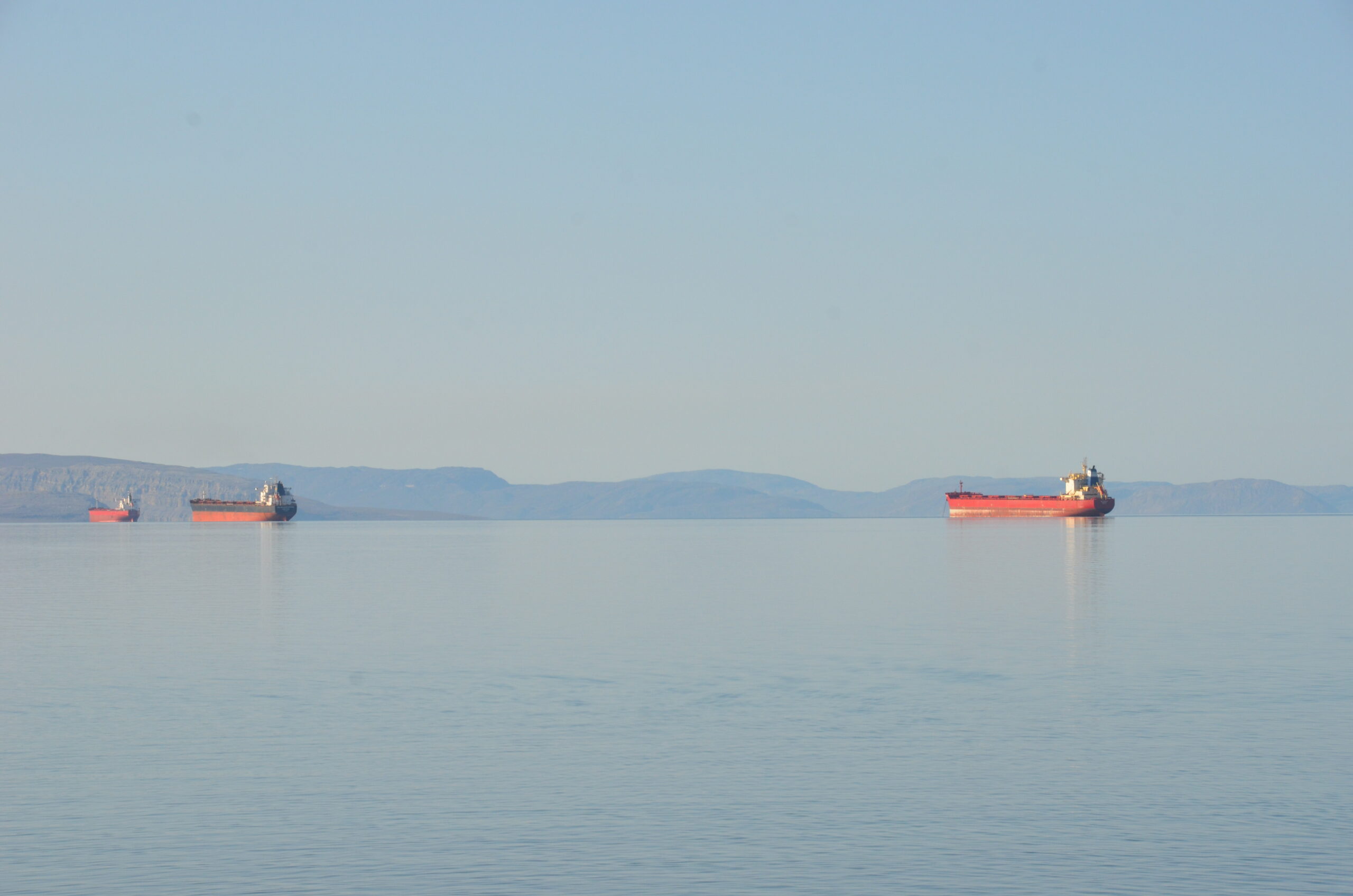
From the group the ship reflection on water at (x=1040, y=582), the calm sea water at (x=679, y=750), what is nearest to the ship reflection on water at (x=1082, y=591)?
the ship reflection on water at (x=1040, y=582)

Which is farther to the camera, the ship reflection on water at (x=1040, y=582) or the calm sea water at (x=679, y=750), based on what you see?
the ship reflection on water at (x=1040, y=582)

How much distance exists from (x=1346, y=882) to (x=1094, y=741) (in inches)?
323

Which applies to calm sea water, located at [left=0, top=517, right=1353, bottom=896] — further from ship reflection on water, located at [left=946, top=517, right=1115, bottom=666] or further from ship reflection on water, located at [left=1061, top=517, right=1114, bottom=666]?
ship reflection on water, located at [left=946, top=517, right=1115, bottom=666]

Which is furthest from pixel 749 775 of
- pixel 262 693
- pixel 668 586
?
pixel 668 586

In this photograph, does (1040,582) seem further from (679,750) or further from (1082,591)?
(679,750)

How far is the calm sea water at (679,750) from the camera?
16.5 metres

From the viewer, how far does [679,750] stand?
2319 cm

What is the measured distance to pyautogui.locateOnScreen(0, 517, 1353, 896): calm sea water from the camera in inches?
650

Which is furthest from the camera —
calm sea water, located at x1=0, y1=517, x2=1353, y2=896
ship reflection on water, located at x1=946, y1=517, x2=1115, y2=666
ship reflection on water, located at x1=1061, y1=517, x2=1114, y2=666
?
ship reflection on water, located at x1=946, y1=517, x2=1115, y2=666

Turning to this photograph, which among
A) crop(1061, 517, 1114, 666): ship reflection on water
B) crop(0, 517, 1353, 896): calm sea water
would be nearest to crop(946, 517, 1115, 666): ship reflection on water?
crop(1061, 517, 1114, 666): ship reflection on water

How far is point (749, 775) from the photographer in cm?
2117

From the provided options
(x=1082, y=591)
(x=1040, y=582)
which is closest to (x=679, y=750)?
(x=1082, y=591)

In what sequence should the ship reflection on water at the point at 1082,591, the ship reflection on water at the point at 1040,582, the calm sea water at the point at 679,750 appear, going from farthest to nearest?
the ship reflection on water at the point at 1040,582 → the ship reflection on water at the point at 1082,591 → the calm sea water at the point at 679,750

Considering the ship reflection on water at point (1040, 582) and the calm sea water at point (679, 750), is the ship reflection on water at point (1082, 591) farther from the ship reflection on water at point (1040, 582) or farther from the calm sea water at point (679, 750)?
the calm sea water at point (679, 750)
